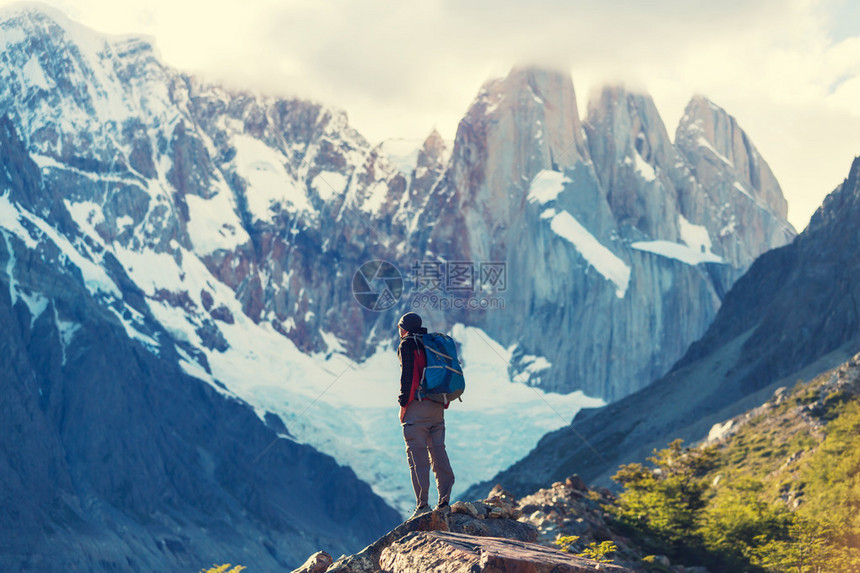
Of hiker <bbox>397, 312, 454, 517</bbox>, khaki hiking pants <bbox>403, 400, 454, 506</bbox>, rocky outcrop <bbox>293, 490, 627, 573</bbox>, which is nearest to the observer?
rocky outcrop <bbox>293, 490, 627, 573</bbox>

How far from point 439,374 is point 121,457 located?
151332mm

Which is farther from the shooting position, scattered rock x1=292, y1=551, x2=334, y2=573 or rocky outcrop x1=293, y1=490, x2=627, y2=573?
scattered rock x1=292, y1=551, x2=334, y2=573

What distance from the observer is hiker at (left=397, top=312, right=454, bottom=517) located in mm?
17234

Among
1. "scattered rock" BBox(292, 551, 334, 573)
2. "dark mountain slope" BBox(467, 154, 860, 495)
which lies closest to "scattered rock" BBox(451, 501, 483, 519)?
"scattered rock" BBox(292, 551, 334, 573)

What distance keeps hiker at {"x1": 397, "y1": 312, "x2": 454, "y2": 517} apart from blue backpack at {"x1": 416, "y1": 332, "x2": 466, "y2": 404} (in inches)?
5.6

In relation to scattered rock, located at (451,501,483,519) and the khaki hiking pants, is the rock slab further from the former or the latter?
scattered rock, located at (451,501,483,519)

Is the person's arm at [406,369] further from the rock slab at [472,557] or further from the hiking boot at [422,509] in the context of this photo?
the rock slab at [472,557]

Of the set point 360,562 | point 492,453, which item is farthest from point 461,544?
point 492,453

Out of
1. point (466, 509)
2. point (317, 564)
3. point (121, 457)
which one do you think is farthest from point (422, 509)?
point (121, 457)

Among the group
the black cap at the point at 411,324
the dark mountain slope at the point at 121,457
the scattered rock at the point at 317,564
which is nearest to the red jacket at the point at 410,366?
the black cap at the point at 411,324

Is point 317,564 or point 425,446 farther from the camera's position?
point 425,446

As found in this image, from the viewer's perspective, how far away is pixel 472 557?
46.1 ft

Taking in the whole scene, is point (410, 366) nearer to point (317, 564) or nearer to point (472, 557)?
point (317, 564)

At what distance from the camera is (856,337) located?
100750 millimetres
